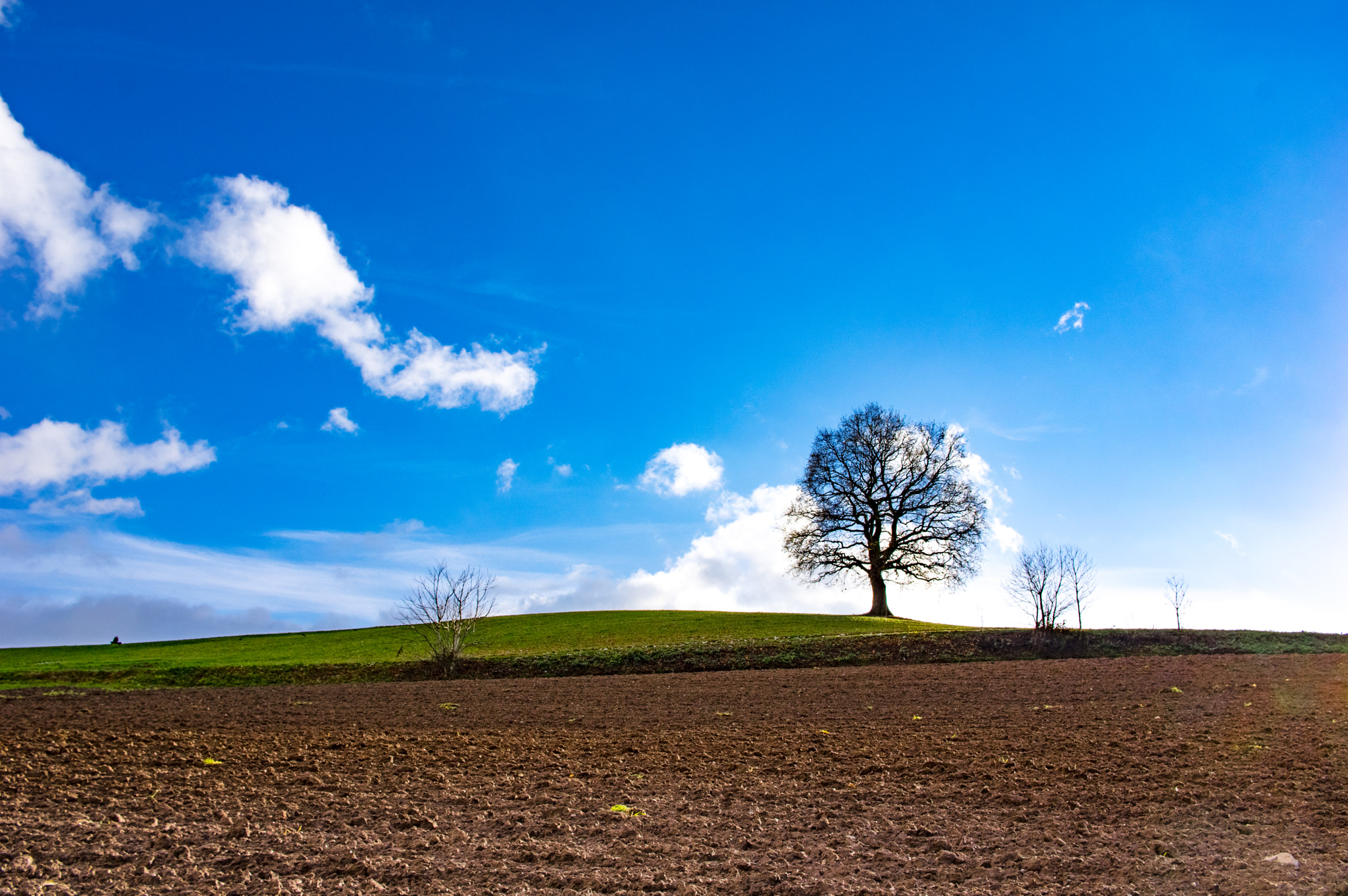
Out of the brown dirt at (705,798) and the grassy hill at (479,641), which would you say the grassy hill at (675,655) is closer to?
the grassy hill at (479,641)

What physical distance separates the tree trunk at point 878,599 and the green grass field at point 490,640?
1.87 metres

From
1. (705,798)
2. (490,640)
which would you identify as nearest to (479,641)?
(490,640)

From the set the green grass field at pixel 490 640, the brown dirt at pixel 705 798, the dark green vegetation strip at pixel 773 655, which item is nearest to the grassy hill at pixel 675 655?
the dark green vegetation strip at pixel 773 655

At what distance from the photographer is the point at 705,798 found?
835 centimetres

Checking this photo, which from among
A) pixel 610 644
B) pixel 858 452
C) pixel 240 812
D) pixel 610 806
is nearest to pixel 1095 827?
pixel 610 806

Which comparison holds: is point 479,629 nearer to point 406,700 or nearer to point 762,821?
point 406,700

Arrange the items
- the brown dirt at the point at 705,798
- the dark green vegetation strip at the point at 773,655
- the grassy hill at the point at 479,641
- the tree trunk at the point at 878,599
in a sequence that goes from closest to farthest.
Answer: the brown dirt at the point at 705,798 < the dark green vegetation strip at the point at 773,655 < the grassy hill at the point at 479,641 < the tree trunk at the point at 878,599

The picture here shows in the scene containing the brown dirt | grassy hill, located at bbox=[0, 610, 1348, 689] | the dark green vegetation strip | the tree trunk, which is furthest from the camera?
the tree trunk

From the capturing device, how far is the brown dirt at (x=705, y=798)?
6.16 meters

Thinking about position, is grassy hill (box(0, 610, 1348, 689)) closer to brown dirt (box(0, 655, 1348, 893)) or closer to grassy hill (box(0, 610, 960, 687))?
grassy hill (box(0, 610, 960, 687))

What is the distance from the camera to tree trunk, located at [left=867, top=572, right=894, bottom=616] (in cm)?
4072

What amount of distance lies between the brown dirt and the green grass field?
16028 millimetres

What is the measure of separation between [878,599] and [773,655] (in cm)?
1809

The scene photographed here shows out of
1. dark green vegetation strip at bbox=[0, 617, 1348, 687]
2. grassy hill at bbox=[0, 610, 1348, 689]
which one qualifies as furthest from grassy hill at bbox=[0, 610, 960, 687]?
dark green vegetation strip at bbox=[0, 617, 1348, 687]
